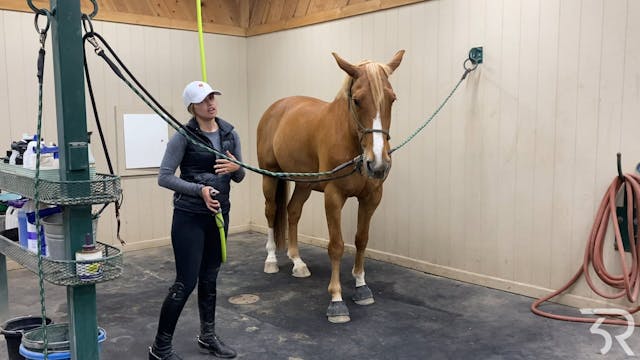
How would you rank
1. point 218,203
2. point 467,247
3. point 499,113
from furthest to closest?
point 467,247 < point 499,113 < point 218,203

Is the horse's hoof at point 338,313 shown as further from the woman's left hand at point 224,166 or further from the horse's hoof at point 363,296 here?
the woman's left hand at point 224,166

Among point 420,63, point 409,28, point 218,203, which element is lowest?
point 218,203

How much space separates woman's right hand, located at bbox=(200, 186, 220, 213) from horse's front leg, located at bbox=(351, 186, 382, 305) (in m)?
1.33

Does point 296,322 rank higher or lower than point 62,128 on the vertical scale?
lower

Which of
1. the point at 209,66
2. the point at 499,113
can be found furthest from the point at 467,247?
the point at 209,66

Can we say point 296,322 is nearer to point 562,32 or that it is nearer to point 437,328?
point 437,328

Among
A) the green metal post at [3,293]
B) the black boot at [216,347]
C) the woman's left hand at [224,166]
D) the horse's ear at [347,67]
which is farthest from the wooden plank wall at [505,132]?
the green metal post at [3,293]

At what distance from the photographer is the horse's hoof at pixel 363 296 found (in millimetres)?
3623

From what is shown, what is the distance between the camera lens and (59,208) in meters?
2.17

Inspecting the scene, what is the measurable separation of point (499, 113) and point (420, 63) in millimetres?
814

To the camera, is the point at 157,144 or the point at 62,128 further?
the point at 157,144

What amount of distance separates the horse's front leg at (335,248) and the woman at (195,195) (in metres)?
0.90

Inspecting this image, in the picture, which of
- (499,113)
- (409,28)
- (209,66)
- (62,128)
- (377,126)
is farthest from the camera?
(209,66)

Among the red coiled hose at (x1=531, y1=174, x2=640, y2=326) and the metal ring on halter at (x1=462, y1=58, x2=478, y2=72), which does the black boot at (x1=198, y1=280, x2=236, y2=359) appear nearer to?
the red coiled hose at (x1=531, y1=174, x2=640, y2=326)
